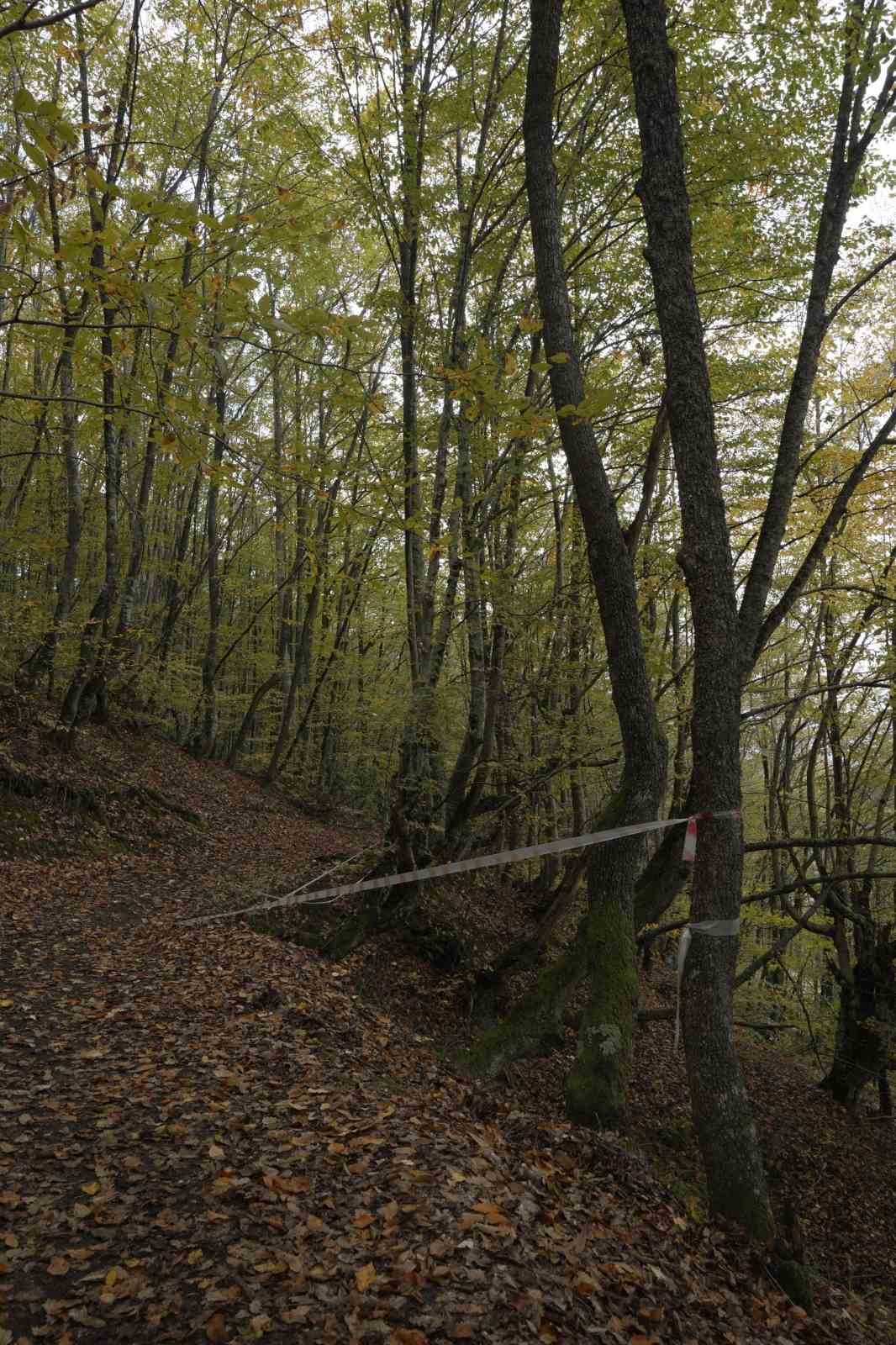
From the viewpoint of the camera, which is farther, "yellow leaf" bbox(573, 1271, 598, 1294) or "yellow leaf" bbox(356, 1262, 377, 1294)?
"yellow leaf" bbox(573, 1271, 598, 1294)

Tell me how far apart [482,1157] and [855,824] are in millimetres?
9925

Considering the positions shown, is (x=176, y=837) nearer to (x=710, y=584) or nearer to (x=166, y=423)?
(x=166, y=423)

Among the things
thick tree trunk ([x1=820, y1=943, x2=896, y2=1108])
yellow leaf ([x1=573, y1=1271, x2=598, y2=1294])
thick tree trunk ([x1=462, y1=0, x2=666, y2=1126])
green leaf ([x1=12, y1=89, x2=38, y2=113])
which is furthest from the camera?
thick tree trunk ([x1=820, y1=943, x2=896, y2=1108])

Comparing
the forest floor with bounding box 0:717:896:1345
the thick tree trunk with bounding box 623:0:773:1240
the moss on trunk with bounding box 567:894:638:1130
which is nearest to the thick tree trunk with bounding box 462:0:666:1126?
the moss on trunk with bounding box 567:894:638:1130

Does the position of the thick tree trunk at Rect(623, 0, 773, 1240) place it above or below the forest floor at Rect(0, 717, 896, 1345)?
above

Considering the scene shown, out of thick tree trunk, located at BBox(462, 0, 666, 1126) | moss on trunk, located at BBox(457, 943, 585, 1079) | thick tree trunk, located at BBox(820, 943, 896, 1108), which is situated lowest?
thick tree trunk, located at BBox(820, 943, 896, 1108)

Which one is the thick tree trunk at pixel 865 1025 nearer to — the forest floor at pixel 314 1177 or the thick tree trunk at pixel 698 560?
the forest floor at pixel 314 1177

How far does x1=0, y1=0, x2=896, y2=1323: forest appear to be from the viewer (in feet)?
14.5

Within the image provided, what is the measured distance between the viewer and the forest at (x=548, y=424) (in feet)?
14.5

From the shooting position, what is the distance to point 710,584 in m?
4.45

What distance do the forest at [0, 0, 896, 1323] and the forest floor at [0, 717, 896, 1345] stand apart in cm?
60

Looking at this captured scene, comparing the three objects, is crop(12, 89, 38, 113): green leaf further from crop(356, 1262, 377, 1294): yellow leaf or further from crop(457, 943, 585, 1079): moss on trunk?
crop(457, 943, 585, 1079): moss on trunk

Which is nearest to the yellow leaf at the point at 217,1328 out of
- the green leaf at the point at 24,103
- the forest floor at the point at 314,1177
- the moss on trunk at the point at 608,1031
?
the forest floor at the point at 314,1177

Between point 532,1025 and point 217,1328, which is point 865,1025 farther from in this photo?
point 217,1328
